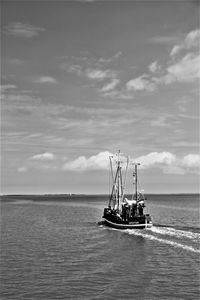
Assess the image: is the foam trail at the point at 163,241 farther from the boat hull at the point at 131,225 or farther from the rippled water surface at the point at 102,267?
the boat hull at the point at 131,225

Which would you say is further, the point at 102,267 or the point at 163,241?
the point at 163,241

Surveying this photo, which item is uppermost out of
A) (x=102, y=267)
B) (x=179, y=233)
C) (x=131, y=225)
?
(x=131, y=225)

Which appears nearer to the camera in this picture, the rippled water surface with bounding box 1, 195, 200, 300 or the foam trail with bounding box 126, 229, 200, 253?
the rippled water surface with bounding box 1, 195, 200, 300

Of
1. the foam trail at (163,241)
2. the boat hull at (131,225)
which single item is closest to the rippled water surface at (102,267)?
the foam trail at (163,241)

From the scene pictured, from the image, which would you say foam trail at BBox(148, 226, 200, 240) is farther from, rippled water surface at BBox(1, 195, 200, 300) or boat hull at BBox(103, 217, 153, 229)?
boat hull at BBox(103, 217, 153, 229)

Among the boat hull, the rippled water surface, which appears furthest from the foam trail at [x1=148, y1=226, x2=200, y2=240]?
the boat hull

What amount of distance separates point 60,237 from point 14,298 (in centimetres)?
3967

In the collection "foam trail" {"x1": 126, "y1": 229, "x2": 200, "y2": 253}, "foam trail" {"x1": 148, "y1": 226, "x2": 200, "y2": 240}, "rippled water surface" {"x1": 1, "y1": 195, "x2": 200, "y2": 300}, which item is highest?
"foam trail" {"x1": 148, "y1": 226, "x2": 200, "y2": 240}

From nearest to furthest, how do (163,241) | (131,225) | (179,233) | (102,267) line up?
(102,267)
(163,241)
(179,233)
(131,225)

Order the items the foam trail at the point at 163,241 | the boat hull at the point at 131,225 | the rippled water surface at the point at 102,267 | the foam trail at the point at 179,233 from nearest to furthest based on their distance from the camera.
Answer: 1. the rippled water surface at the point at 102,267
2. the foam trail at the point at 163,241
3. the foam trail at the point at 179,233
4. the boat hull at the point at 131,225

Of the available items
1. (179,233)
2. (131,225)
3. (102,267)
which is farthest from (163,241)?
(102,267)

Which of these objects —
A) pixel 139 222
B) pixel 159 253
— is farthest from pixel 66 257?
pixel 139 222

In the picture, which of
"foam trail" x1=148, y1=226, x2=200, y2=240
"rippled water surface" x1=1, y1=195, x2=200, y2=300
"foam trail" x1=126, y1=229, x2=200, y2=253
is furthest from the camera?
"foam trail" x1=148, y1=226, x2=200, y2=240

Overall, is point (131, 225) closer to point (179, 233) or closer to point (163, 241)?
point (179, 233)
